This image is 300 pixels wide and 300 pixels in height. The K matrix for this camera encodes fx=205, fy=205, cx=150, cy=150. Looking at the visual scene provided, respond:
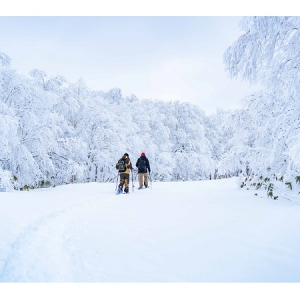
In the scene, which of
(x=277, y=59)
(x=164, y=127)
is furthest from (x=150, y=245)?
(x=164, y=127)

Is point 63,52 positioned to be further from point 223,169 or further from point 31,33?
point 223,169

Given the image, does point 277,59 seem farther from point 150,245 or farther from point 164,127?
point 164,127

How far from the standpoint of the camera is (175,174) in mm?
22422

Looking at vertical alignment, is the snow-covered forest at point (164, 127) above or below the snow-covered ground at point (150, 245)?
above

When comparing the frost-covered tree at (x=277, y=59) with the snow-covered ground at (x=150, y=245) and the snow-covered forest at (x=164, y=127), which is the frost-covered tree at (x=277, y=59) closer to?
the snow-covered forest at (x=164, y=127)

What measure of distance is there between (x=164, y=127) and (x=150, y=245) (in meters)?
18.6

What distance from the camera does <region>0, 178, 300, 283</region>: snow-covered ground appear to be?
224 centimetres

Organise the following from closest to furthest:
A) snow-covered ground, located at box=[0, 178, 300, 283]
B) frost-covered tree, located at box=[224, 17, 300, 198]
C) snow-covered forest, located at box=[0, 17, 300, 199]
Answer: snow-covered ground, located at box=[0, 178, 300, 283] → frost-covered tree, located at box=[224, 17, 300, 198] → snow-covered forest, located at box=[0, 17, 300, 199]

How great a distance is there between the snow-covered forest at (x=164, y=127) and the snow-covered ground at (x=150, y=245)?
4.32 ft

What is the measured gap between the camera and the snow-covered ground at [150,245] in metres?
2.24

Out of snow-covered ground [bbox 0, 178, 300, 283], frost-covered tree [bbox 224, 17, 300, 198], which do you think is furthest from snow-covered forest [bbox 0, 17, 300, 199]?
snow-covered ground [bbox 0, 178, 300, 283]

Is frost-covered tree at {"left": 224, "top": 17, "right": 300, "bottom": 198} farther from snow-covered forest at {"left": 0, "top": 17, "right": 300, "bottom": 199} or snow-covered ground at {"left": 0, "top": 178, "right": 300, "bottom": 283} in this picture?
snow-covered ground at {"left": 0, "top": 178, "right": 300, "bottom": 283}

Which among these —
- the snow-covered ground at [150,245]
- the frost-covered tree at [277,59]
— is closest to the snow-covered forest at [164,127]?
the frost-covered tree at [277,59]

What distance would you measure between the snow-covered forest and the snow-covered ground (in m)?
1.32
